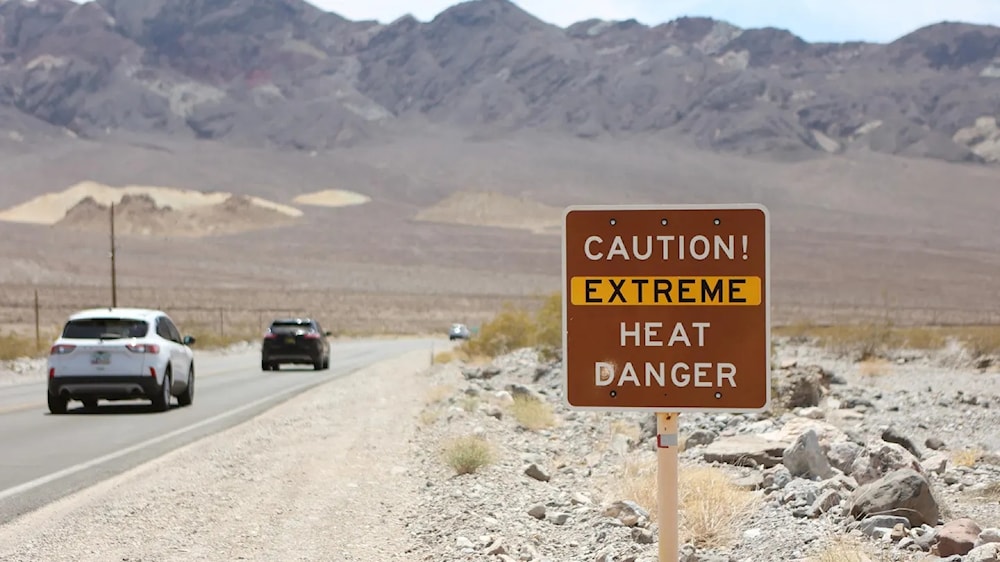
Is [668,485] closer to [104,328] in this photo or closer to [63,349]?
[63,349]

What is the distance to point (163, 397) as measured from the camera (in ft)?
65.7

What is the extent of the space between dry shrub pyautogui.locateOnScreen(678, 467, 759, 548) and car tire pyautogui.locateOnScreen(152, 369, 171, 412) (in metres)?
12.1

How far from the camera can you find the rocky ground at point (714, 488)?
7780 millimetres

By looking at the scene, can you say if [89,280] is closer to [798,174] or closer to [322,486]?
[322,486]

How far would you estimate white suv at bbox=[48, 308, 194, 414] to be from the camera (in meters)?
19.4

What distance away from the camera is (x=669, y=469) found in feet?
17.7

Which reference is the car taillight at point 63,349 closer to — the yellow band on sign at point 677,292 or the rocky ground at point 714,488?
the rocky ground at point 714,488

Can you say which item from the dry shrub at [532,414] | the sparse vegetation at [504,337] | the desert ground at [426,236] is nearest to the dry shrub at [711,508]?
the dry shrub at [532,414]

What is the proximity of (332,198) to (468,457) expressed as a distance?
572ft

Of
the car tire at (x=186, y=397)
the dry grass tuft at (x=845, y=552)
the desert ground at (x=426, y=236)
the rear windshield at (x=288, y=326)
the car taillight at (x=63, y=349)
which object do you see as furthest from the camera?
the desert ground at (x=426, y=236)

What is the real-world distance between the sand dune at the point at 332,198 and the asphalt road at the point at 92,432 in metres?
151

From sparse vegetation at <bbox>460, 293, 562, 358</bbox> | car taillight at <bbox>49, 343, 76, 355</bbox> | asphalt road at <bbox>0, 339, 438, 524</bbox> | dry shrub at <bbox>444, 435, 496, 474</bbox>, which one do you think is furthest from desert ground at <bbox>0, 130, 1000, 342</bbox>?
dry shrub at <bbox>444, 435, 496, 474</bbox>

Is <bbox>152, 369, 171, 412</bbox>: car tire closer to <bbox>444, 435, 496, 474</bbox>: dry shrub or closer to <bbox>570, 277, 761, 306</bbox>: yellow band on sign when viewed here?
<bbox>444, 435, 496, 474</bbox>: dry shrub

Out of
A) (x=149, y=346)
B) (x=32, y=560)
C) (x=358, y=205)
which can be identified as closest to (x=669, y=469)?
(x=32, y=560)
